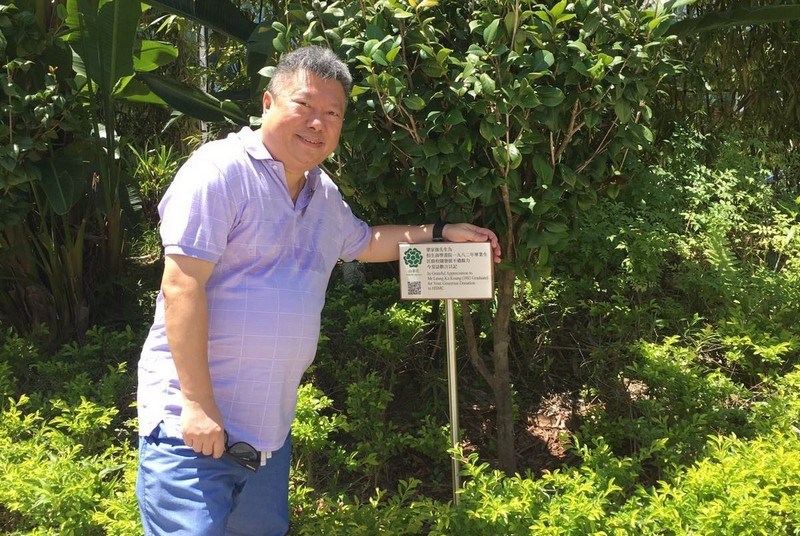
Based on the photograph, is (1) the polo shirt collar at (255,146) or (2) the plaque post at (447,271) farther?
(2) the plaque post at (447,271)

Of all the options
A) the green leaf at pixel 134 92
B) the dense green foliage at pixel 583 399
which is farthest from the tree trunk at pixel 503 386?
the green leaf at pixel 134 92

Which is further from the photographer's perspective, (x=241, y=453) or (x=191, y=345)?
(x=241, y=453)

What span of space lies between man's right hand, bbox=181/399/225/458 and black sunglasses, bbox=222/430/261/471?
9cm

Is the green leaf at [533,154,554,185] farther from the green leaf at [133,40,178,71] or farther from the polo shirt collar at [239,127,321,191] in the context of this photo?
the green leaf at [133,40,178,71]

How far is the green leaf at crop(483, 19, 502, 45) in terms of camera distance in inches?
94.9

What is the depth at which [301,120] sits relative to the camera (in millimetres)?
2199

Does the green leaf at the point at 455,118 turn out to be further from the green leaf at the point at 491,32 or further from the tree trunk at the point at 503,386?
the tree trunk at the point at 503,386

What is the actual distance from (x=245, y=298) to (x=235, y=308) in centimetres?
4

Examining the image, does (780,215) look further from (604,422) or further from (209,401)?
(209,401)

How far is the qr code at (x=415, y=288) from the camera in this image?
2641mm

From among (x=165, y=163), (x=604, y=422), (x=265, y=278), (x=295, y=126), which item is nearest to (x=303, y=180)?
→ (x=295, y=126)

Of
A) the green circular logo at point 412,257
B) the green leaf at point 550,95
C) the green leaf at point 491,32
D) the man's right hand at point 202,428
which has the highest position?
the green leaf at point 491,32

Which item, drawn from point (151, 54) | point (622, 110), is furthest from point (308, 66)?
point (151, 54)

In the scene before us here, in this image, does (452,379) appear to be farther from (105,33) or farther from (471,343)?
(105,33)
